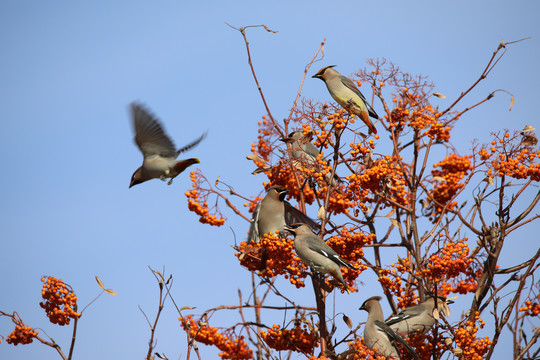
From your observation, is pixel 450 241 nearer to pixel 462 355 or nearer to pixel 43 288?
pixel 462 355

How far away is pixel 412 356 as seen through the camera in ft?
15.1

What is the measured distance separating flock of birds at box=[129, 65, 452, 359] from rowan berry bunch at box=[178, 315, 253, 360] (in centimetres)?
72

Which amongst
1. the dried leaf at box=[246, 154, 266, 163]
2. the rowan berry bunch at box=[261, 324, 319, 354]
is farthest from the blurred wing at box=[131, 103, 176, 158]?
the rowan berry bunch at box=[261, 324, 319, 354]

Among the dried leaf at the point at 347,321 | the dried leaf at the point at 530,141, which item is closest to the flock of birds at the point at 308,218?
the dried leaf at the point at 347,321

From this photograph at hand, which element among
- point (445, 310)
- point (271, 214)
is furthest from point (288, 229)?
point (445, 310)

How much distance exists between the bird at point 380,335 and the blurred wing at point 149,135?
6.77ft

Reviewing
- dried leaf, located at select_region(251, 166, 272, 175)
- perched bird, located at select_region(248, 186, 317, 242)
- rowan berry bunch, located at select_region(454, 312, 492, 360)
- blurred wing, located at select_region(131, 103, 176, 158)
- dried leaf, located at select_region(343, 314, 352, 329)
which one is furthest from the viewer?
blurred wing, located at select_region(131, 103, 176, 158)

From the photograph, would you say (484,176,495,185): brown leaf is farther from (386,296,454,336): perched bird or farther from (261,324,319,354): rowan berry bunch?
(261,324,319,354): rowan berry bunch

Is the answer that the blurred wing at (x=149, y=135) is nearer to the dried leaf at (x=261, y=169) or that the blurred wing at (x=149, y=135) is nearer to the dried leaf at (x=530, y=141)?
the dried leaf at (x=261, y=169)

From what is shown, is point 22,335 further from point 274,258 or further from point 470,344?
point 470,344

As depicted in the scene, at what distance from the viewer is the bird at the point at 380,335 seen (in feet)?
15.5

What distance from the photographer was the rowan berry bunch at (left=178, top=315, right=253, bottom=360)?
4551 millimetres

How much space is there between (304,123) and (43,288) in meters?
2.03

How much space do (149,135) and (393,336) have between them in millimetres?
2451
